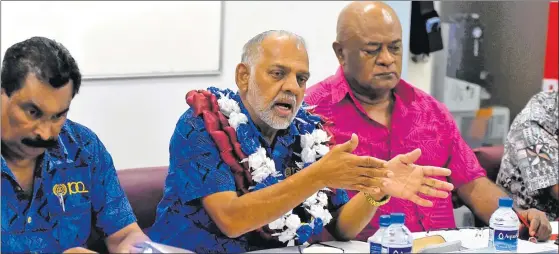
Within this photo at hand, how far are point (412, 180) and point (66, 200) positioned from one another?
780 mm

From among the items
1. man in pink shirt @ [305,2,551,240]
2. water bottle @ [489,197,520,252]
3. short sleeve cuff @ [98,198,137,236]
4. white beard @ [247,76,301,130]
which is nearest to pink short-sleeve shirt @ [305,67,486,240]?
man in pink shirt @ [305,2,551,240]

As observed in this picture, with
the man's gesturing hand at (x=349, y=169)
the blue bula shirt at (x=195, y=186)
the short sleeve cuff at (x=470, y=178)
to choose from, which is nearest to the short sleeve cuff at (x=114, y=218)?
the blue bula shirt at (x=195, y=186)

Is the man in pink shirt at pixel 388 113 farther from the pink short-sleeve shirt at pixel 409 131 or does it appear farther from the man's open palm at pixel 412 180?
the man's open palm at pixel 412 180

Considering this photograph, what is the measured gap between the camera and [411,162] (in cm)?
206

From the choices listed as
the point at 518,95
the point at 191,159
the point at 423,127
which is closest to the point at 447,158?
the point at 423,127

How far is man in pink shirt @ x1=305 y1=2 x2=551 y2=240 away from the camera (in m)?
2.59

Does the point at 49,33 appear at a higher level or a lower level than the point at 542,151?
higher

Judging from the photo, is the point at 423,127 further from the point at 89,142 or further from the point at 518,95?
the point at 89,142

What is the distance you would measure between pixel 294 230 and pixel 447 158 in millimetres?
764

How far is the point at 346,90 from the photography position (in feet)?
8.82

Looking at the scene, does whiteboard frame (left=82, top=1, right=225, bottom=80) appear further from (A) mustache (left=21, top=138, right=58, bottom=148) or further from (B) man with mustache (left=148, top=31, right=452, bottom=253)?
(A) mustache (left=21, top=138, right=58, bottom=148)

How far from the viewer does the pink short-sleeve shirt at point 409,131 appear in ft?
8.70

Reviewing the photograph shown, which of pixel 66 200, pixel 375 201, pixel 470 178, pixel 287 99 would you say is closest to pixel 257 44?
pixel 287 99

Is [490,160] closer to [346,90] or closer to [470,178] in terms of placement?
[470,178]
